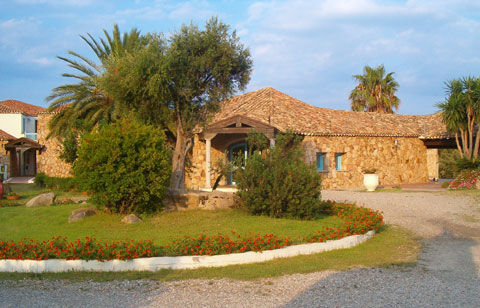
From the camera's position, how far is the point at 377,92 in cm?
3525

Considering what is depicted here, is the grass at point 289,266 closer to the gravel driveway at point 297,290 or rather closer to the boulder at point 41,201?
the gravel driveway at point 297,290

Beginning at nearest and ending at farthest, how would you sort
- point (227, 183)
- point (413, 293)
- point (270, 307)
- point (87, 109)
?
point (270, 307) < point (413, 293) < point (87, 109) < point (227, 183)

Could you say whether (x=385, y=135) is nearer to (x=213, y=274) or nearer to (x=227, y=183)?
(x=227, y=183)

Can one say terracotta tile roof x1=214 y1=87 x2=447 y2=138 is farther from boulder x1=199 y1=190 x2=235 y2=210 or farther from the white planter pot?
boulder x1=199 y1=190 x2=235 y2=210

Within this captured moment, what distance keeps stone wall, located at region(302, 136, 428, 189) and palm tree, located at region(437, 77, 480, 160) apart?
313 cm

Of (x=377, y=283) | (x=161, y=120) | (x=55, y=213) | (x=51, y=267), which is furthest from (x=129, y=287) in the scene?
(x=161, y=120)

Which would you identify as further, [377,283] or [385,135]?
[385,135]

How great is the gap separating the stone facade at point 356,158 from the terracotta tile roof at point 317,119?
0.42 meters

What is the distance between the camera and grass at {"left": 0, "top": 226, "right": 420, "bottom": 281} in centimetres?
653

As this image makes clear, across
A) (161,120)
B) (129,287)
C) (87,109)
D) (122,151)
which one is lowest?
(129,287)

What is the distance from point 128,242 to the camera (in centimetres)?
727

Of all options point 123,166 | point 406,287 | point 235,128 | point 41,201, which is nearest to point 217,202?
point 123,166

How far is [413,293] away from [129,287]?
142 inches

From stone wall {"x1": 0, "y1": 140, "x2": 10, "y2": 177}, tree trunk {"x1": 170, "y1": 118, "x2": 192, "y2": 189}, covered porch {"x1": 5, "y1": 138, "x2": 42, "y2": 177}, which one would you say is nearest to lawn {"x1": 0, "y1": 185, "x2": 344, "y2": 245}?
tree trunk {"x1": 170, "y1": 118, "x2": 192, "y2": 189}
